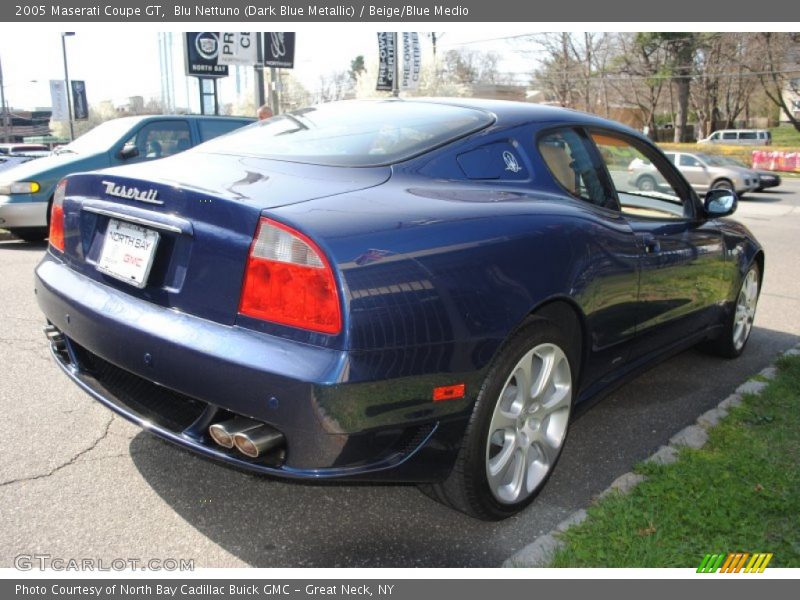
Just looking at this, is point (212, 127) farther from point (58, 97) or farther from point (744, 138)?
point (744, 138)

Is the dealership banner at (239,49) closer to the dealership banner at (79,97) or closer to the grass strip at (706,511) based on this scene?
the grass strip at (706,511)

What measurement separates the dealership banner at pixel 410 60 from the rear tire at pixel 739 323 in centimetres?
2423

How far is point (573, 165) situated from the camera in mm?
3186

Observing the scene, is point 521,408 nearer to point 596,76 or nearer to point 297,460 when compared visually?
point 297,460

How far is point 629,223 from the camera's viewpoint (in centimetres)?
324

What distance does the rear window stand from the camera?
2.78 metres

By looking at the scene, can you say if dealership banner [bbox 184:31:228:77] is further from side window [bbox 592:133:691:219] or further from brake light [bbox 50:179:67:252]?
brake light [bbox 50:179:67:252]

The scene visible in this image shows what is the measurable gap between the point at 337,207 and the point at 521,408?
1031mm

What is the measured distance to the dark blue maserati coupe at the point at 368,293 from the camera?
2025 mm

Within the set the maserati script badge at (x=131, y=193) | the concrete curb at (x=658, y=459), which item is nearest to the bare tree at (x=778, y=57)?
the concrete curb at (x=658, y=459)

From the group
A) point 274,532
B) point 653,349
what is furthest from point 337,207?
point 653,349

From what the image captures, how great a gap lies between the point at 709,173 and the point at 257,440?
856 inches

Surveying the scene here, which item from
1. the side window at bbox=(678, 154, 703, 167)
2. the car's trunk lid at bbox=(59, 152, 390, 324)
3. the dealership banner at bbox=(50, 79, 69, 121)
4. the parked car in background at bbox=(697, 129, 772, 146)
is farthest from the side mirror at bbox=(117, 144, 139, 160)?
the parked car in background at bbox=(697, 129, 772, 146)

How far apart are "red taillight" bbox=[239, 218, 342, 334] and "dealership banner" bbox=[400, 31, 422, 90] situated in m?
26.7
